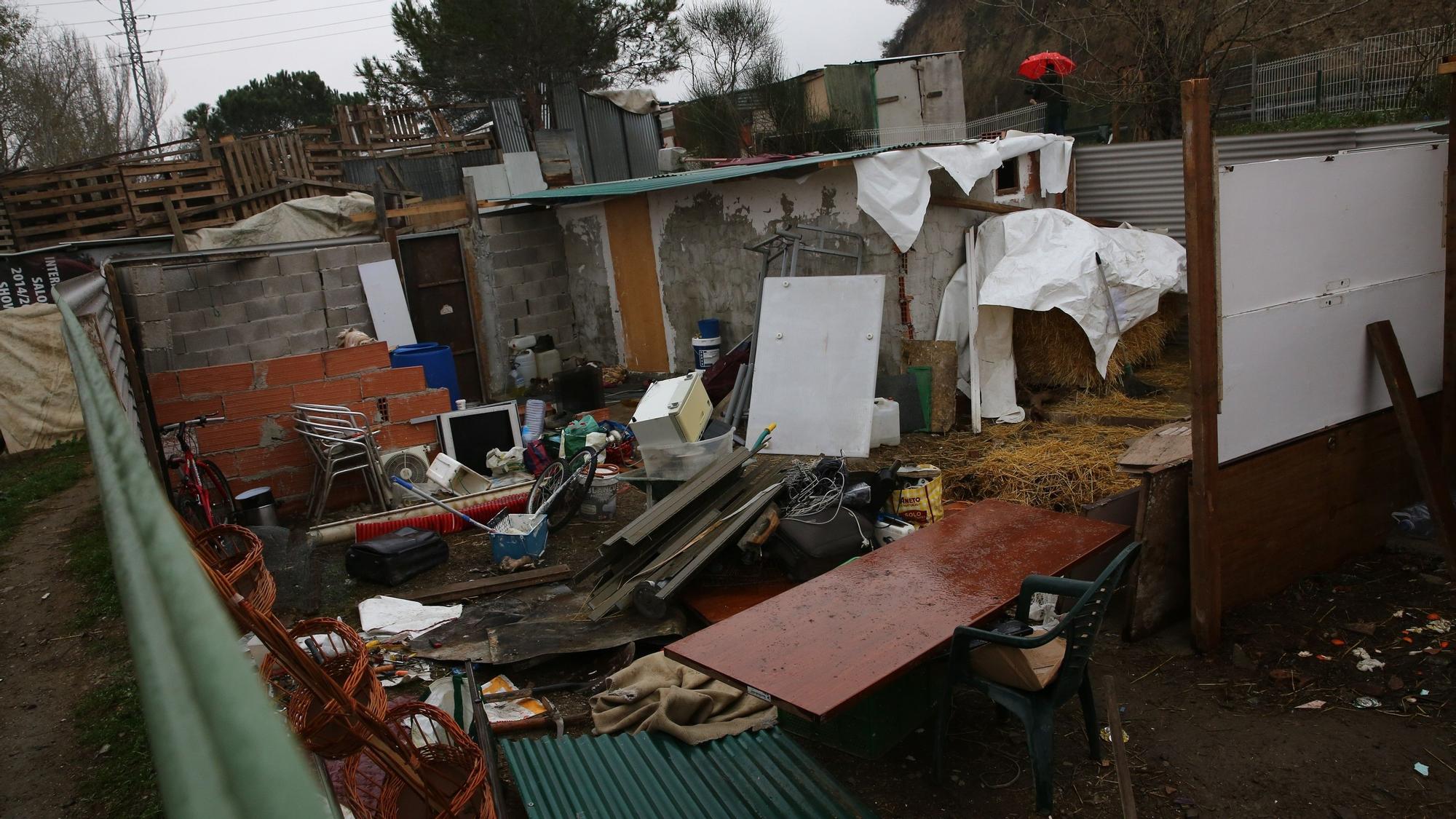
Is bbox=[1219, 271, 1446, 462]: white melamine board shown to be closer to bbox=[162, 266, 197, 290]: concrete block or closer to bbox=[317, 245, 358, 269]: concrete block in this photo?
bbox=[317, 245, 358, 269]: concrete block

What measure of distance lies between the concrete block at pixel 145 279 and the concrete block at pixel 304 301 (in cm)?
111

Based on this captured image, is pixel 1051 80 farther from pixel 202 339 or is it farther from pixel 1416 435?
pixel 202 339

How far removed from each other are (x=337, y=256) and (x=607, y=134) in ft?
31.2

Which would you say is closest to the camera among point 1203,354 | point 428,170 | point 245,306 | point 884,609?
point 884,609

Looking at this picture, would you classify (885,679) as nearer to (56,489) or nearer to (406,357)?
(406,357)

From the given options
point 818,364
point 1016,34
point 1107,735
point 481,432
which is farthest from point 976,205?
point 1016,34

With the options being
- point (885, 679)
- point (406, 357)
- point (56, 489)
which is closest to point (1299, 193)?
point (885, 679)

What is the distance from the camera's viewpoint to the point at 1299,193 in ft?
15.4

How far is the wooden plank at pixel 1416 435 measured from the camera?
4.97 m

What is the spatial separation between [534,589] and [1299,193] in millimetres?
4771

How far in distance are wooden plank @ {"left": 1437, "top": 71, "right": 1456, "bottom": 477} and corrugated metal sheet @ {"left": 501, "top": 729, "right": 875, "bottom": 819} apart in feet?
13.5

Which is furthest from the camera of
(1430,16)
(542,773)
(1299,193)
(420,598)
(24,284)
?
(1430,16)

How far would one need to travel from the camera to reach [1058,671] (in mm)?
3564

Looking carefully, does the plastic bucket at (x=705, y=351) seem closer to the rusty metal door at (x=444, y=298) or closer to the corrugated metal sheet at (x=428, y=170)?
the rusty metal door at (x=444, y=298)
